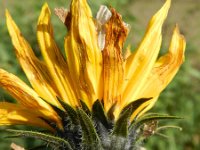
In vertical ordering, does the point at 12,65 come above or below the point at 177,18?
below

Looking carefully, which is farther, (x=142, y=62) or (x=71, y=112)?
(x=142, y=62)

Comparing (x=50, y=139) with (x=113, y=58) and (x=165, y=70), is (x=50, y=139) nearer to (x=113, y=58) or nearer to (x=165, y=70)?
(x=113, y=58)

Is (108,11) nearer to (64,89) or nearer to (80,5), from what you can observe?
(80,5)

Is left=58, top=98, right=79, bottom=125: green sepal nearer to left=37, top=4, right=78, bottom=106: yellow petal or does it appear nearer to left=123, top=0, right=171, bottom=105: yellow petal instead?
left=37, top=4, right=78, bottom=106: yellow petal

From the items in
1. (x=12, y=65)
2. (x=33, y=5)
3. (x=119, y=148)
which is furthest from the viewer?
(x=33, y=5)

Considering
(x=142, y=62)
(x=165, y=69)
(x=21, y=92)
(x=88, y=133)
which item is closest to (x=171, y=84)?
(x=165, y=69)

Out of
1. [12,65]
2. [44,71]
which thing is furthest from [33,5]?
[44,71]

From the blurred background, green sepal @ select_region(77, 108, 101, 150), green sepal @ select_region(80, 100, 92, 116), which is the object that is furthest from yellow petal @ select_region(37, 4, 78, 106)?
the blurred background
